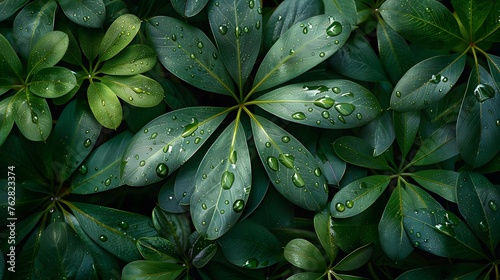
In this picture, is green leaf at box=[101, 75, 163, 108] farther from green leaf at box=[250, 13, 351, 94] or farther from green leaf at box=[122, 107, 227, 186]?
green leaf at box=[250, 13, 351, 94]

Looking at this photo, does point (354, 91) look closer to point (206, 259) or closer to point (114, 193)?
point (206, 259)

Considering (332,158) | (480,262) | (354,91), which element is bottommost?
(480,262)

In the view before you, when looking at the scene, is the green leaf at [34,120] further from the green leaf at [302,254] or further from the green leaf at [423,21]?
the green leaf at [423,21]

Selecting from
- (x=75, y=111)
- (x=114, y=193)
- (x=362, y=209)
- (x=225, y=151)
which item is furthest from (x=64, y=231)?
(x=362, y=209)

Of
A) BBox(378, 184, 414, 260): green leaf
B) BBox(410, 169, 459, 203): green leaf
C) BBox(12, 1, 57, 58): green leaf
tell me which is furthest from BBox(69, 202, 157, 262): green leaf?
BBox(410, 169, 459, 203): green leaf

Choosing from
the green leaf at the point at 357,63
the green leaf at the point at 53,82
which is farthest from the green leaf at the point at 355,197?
the green leaf at the point at 53,82

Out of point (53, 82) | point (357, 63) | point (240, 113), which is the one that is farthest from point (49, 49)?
point (357, 63)
